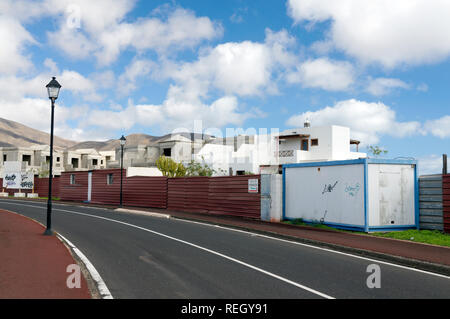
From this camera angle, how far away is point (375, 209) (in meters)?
16.0

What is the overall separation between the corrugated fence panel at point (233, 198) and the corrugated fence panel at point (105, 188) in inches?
479

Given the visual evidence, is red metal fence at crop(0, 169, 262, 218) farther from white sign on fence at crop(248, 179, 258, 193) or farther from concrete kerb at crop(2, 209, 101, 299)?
concrete kerb at crop(2, 209, 101, 299)

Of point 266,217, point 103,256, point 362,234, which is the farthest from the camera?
point 266,217

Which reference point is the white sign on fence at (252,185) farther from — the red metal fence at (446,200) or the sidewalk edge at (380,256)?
the red metal fence at (446,200)

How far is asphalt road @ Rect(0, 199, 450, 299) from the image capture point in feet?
23.5

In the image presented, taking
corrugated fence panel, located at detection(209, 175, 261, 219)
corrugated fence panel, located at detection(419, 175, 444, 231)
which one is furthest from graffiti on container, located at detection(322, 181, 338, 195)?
corrugated fence panel, located at detection(209, 175, 261, 219)

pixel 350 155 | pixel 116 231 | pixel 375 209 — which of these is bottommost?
pixel 116 231

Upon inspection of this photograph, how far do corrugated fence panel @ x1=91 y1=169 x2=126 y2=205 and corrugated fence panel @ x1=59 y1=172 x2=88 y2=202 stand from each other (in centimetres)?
175

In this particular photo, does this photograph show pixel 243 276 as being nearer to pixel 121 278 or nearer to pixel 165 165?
pixel 121 278

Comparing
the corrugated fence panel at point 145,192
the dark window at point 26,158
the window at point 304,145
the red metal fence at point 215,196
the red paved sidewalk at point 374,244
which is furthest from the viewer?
the dark window at point 26,158

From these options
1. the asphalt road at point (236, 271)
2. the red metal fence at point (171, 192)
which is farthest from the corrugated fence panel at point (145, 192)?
the asphalt road at point (236, 271)

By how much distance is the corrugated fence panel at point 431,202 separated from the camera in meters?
15.5
